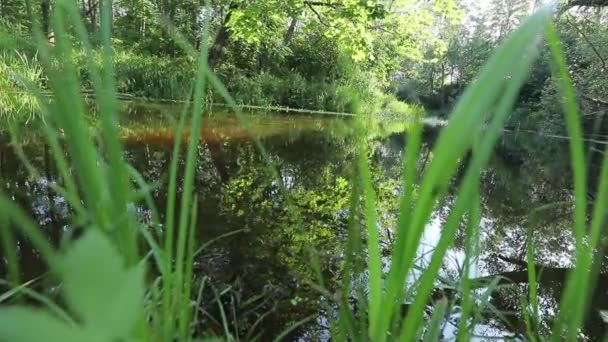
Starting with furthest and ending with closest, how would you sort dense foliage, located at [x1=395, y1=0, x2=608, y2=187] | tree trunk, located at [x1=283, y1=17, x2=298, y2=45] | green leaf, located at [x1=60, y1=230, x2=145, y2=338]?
tree trunk, located at [x1=283, y1=17, x2=298, y2=45]
dense foliage, located at [x1=395, y1=0, x2=608, y2=187]
green leaf, located at [x1=60, y1=230, x2=145, y2=338]

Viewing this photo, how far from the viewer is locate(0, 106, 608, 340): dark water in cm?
109

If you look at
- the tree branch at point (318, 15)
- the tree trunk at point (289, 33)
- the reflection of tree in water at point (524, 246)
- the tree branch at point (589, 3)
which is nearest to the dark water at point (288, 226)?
the reflection of tree in water at point (524, 246)

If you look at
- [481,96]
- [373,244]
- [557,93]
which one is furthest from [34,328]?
[557,93]

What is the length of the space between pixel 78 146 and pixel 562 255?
1950 mm

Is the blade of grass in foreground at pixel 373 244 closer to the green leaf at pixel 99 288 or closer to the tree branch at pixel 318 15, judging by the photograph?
the green leaf at pixel 99 288

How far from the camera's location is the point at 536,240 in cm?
196

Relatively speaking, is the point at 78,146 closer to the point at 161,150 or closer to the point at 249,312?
the point at 249,312

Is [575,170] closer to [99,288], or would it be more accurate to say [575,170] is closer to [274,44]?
[99,288]

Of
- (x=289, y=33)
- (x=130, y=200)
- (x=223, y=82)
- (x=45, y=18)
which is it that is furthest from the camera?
(x=289, y=33)

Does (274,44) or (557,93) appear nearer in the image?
(557,93)

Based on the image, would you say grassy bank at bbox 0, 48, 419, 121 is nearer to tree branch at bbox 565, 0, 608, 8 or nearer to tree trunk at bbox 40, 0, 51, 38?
tree branch at bbox 565, 0, 608, 8

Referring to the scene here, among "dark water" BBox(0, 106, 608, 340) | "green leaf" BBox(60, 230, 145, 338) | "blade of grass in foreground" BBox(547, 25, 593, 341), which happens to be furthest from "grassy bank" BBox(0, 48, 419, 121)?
"green leaf" BBox(60, 230, 145, 338)

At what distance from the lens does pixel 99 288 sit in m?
0.09

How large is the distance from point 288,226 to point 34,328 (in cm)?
166
